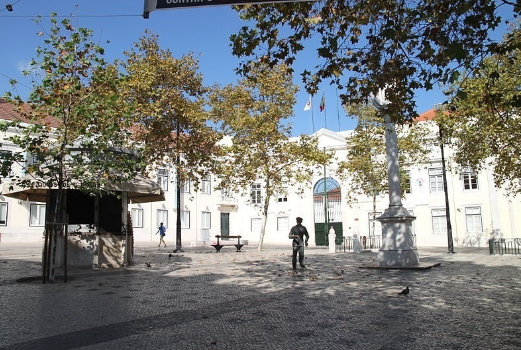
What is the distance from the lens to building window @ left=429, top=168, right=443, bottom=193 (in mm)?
36500

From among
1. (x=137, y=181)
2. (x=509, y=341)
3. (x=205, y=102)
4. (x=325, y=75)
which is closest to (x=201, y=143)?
(x=205, y=102)

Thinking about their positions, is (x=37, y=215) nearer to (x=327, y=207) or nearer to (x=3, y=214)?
(x=3, y=214)

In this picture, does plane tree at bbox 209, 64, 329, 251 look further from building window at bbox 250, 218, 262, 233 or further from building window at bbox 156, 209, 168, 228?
building window at bbox 250, 218, 262, 233

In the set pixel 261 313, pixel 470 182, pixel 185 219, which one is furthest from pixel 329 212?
pixel 261 313

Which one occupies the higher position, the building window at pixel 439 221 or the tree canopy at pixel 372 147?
the tree canopy at pixel 372 147

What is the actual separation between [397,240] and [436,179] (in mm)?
24418

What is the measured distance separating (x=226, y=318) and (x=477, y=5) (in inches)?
224

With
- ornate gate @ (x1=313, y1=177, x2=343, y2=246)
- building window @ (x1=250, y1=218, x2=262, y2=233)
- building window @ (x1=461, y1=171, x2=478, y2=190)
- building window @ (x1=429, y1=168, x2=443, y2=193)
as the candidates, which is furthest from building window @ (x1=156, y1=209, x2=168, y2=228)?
building window @ (x1=461, y1=171, x2=478, y2=190)

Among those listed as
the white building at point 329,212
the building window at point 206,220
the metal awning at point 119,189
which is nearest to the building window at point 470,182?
the white building at point 329,212

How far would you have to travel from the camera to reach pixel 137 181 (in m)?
14.1

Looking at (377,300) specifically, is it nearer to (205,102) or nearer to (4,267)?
(4,267)

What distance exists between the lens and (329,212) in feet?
133

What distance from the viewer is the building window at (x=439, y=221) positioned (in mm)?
36031

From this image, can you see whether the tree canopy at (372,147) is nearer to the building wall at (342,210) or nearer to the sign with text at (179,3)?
the building wall at (342,210)
